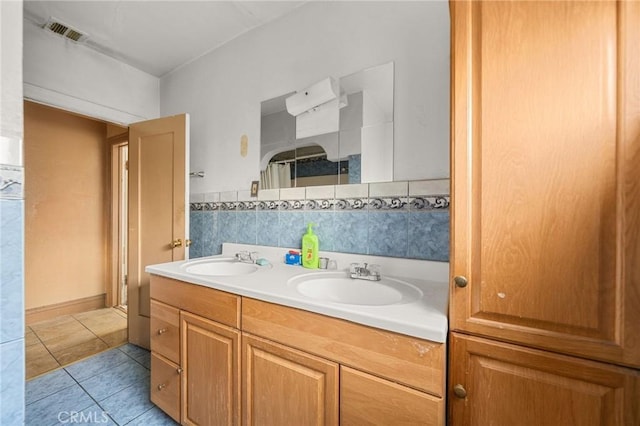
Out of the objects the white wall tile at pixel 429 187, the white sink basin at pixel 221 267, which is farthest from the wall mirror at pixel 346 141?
the white sink basin at pixel 221 267

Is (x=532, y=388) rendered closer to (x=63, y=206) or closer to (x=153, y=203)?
(x=153, y=203)

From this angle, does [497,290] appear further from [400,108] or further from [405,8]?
[405,8]

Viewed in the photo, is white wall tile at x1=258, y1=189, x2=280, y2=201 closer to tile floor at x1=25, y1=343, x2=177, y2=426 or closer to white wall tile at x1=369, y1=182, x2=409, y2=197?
white wall tile at x1=369, y1=182, x2=409, y2=197

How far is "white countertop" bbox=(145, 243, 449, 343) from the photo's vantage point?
2.45ft

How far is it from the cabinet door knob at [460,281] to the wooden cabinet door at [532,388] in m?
0.15

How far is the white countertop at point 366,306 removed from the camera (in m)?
0.75

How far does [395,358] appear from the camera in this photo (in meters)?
0.75

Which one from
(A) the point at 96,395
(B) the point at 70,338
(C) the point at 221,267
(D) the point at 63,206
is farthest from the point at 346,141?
(D) the point at 63,206

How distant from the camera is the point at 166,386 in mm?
1388

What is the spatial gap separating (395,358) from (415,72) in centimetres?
124

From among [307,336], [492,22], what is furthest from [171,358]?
[492,22]

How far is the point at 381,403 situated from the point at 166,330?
1.17 m

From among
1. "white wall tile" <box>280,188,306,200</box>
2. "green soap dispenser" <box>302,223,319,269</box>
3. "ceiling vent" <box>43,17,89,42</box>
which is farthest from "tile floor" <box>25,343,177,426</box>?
"ceiling vent" <box>43,17,89,42</box>

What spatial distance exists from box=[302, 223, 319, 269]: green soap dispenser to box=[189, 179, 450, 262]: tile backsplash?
71 mm
